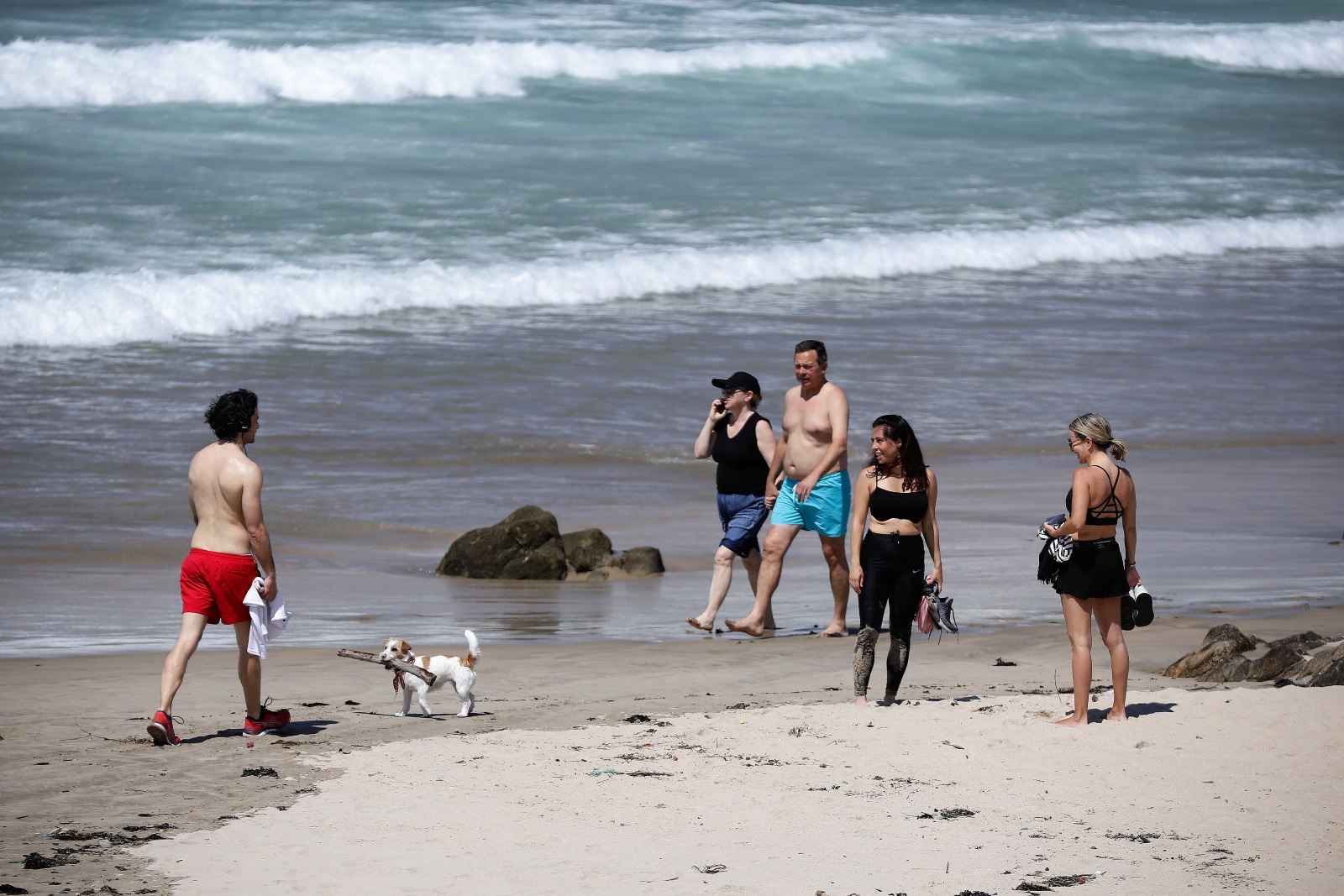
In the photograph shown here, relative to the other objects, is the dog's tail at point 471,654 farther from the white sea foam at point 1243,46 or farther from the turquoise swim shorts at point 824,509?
the white sea foam at point 1243,46

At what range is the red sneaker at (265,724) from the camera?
6.86m

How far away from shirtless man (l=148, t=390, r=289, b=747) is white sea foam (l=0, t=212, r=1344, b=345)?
39.7 ft

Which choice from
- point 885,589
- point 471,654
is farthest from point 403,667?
point 885,589

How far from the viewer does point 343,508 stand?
12086 millimetres

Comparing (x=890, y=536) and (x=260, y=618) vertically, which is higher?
(x=890, y=536)

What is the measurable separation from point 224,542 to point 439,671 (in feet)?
3.58

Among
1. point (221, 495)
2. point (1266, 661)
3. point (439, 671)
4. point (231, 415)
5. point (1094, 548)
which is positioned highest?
point (231, 415)

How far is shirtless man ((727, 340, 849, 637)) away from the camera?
8.99 m

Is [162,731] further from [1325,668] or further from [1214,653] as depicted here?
[1325,668]

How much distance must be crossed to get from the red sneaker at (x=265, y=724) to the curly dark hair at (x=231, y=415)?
1189 mm

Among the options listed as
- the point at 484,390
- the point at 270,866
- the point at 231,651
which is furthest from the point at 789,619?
the point at 484,390

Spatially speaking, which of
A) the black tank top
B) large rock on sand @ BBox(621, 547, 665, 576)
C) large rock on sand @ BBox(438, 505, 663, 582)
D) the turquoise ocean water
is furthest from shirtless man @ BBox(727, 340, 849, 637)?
large rock on sand @ BBox(438, 505, 663, 582)

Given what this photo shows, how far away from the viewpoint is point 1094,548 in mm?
6793

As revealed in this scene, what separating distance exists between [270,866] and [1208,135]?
34.4 metres
